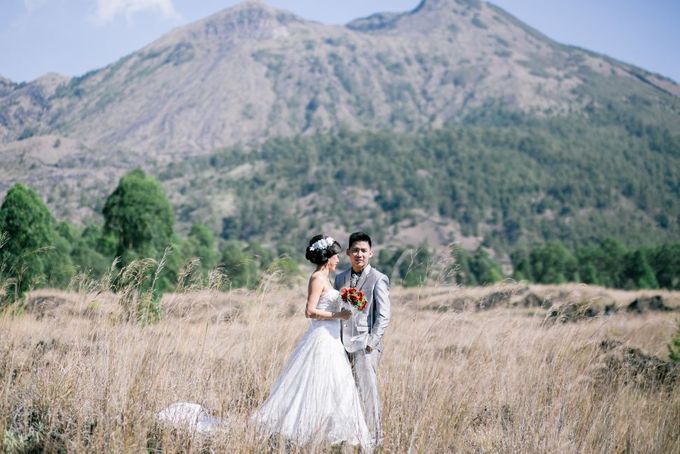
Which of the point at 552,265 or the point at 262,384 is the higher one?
the point at 262,384

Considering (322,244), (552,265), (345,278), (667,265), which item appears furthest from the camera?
(552,265)

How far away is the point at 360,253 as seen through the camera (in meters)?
5.54

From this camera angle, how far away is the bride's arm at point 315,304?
536cm

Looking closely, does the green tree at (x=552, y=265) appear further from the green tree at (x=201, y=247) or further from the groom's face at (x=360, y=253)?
the groom's face at (x=360, y=253)

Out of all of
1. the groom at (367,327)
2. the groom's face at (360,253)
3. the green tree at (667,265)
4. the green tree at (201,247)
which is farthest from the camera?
the green tree at (201,247)

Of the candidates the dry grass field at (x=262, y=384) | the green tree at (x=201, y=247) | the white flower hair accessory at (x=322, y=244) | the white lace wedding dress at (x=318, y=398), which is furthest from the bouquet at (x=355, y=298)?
the green tree at (x=201, y=247)

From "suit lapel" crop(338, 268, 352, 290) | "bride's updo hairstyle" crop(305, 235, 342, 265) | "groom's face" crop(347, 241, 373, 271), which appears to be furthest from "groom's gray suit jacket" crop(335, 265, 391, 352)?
"bride's updo hairstyle" crop(305, 235, 342, 265)

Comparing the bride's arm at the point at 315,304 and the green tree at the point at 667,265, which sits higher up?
the bride's arm at the point at 315,304

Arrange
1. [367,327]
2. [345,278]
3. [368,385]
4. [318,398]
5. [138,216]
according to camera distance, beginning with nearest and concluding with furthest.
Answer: [318,398]
[368,385]
[367,327]
[345,278]
[138,216]

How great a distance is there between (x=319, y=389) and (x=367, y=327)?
0.70 meters

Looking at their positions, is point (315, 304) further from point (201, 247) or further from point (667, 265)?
point (667, 265)

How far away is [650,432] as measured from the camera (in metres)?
5.34

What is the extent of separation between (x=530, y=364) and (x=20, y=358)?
17.2ft

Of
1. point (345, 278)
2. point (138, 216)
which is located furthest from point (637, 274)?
point (345, 278)
